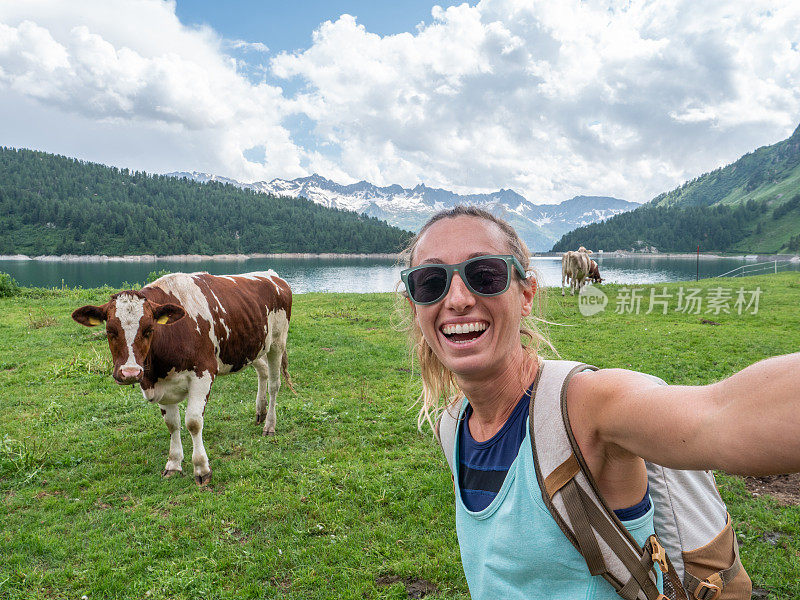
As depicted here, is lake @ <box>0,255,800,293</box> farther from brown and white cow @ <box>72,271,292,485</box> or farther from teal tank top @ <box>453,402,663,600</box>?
brown and white cow @ <box>72,271,292,485</box>

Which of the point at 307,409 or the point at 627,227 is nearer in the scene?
the point at 307,409

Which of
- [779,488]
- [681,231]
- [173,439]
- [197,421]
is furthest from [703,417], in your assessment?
[681,231]

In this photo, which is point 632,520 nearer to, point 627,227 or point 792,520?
point 792,520

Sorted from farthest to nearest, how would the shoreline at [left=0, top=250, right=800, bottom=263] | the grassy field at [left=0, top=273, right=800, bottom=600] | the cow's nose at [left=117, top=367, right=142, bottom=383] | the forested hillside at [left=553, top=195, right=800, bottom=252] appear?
the forested hillside at [left=553, top=195, right=800, bottom=252] < the shoreline at [left=0, top=250, right=800, bottom=263] < the cow's nose at [left=117, top=367, right=142, bottom=383] < the grassy field at [left=0, top=273, right=800, bottom=600]

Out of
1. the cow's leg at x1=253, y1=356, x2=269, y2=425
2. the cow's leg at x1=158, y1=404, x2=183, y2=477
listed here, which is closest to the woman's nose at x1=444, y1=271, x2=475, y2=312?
the cow's leg at x1=158, y1=404, x2=183, y2=477

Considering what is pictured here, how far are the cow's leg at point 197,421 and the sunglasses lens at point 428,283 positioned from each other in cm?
539

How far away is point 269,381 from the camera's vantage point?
27.9ft

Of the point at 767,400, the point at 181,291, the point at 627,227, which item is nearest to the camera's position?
the point at 767,400

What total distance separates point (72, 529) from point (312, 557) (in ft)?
10.0

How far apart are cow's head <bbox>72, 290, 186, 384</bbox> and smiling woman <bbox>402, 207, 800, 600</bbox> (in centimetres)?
482

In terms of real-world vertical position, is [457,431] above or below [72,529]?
above

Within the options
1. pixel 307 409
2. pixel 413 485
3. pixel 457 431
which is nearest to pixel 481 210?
pixel 457 431

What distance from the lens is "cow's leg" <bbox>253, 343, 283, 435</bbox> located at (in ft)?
26.9

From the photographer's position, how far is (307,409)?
8984 millimetres
